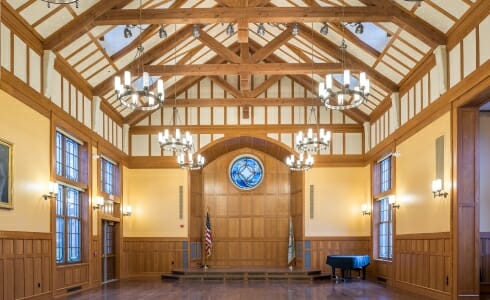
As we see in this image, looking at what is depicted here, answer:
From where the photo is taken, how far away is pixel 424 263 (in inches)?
512

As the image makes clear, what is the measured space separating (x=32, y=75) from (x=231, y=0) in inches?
174

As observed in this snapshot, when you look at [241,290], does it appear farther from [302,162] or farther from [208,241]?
[208,241]

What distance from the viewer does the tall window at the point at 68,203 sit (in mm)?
13648

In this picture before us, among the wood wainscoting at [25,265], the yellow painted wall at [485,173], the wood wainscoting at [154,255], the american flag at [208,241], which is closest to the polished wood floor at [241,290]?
the wood wainscoting at [25,265]

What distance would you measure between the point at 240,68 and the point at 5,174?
710 cm

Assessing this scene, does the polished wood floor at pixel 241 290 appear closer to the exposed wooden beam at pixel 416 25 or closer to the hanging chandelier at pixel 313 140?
the hanging chandelier at pixel 313 140

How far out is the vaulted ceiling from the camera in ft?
37.6

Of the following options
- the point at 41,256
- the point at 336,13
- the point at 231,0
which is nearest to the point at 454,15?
the point at 336,13

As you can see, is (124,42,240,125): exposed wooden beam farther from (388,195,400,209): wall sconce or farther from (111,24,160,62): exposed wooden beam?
(388,195,400,209): wall sconce

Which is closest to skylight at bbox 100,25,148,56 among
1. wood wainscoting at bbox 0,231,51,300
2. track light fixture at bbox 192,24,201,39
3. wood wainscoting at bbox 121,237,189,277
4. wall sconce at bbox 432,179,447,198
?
track light fixture at bbox 192,24,201,39

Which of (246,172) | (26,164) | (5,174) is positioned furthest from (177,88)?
(5,174)

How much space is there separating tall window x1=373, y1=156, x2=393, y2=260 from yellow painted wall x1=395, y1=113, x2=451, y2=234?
178 cm

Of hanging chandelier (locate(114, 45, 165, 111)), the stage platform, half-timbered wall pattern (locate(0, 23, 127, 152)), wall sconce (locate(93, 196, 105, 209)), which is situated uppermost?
half-timbered wall pattern (locate(0, 23, 127, 152))

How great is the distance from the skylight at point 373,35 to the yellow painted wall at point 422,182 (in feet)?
7.45
